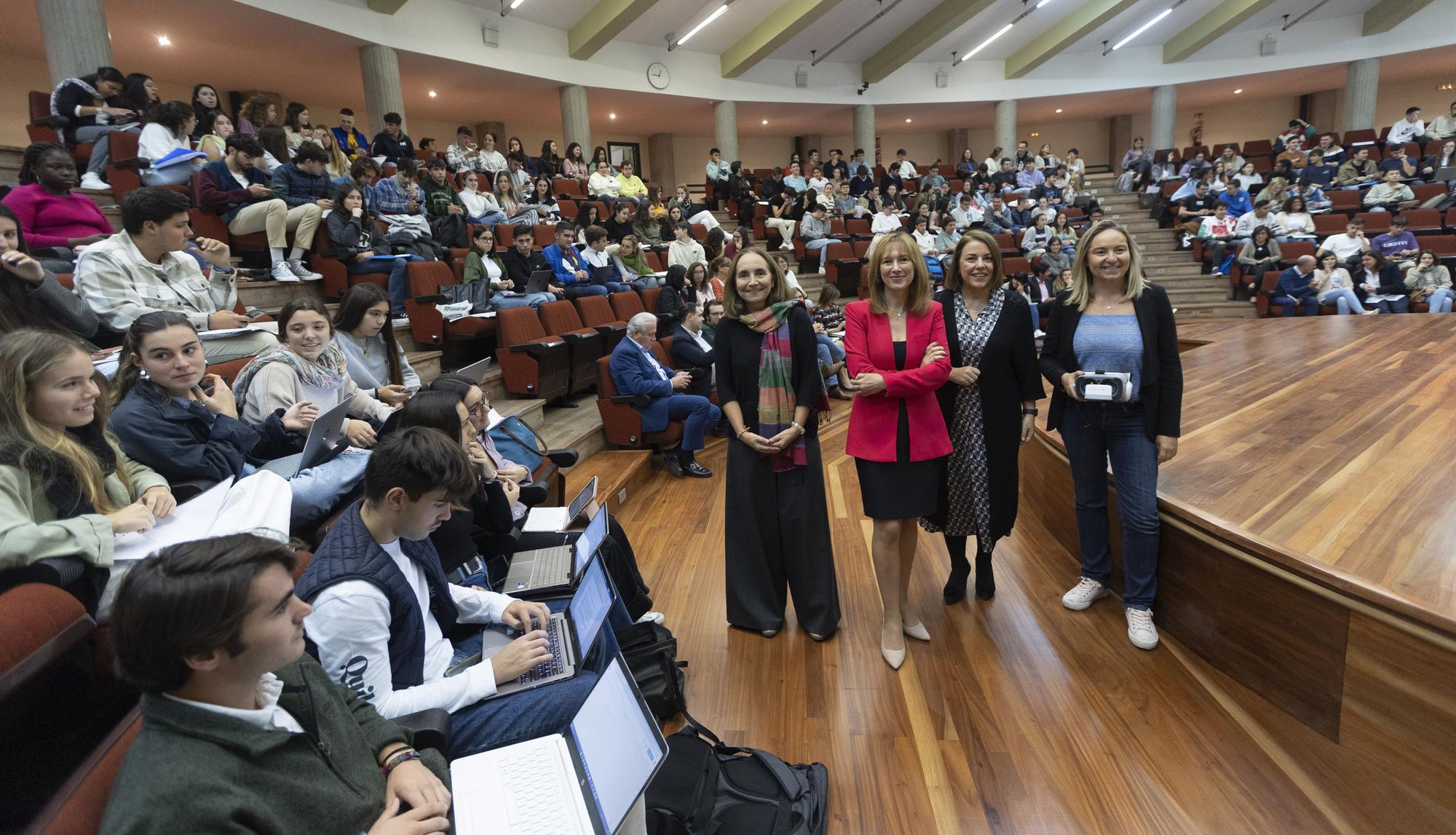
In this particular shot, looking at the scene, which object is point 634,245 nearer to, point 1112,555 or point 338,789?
point 1112,555

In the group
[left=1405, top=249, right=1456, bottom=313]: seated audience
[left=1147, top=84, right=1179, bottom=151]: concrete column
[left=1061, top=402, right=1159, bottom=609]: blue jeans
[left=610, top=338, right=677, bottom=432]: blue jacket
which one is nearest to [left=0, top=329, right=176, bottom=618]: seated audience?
[left=1061, top=402, right=1159, bottom=609]: blue jeans

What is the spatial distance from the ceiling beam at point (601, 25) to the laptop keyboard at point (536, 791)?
29.9 ft

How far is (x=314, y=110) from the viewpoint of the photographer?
10.6 metres

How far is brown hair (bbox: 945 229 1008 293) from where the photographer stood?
2133 millimetres

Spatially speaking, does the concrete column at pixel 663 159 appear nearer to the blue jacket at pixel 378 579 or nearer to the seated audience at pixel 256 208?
the seated audience at pixel 256 208

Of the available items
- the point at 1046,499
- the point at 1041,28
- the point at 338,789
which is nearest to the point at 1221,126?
the point at 1041,28

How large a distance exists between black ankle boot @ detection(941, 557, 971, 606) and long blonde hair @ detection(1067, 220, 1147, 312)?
0.86m

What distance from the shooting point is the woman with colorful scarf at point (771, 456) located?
2.11 metres

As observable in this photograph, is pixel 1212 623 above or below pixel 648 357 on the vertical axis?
below

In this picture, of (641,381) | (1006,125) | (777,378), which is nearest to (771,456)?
(777,378)

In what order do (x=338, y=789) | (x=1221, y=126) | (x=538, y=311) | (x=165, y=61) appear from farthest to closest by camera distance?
(x=1221, y=126) < (x=165, y=61) < (x=538, y=311) < (x=338, y=789)

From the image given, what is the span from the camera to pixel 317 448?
1.80m

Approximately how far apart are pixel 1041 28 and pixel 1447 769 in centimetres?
1332

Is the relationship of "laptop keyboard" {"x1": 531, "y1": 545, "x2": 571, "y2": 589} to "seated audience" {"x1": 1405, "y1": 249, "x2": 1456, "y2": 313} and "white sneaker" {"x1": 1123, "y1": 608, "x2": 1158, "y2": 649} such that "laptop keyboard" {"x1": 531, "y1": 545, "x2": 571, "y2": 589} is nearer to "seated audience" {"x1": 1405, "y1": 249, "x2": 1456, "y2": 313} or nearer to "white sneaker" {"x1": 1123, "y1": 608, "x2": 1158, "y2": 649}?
"white sneaker" {"x1": 1123, "y1": 608, "x2": 1158, "y2": 649}
